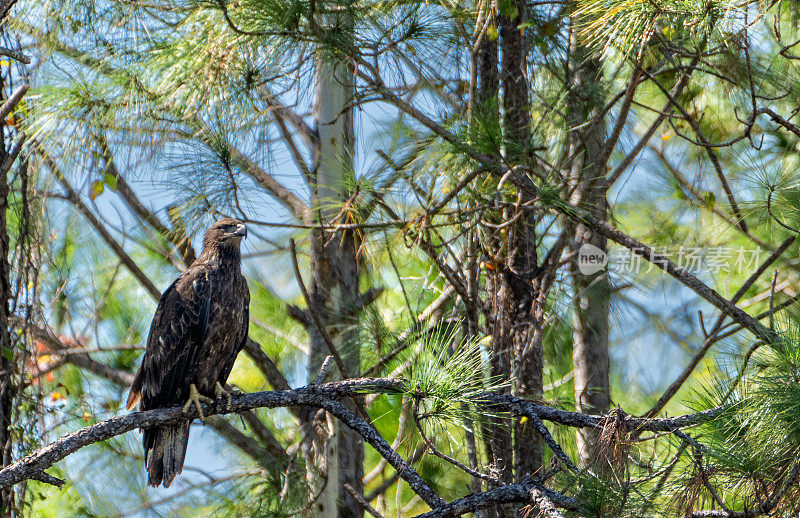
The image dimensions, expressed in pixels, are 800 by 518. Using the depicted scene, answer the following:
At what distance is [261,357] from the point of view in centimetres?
381

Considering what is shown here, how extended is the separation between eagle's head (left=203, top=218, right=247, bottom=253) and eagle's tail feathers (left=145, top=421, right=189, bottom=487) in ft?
2.11

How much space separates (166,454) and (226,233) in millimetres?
769

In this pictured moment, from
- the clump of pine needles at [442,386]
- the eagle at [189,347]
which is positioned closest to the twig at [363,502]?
the eagle at [189,347]

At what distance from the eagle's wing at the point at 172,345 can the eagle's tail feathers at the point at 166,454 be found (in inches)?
5.3

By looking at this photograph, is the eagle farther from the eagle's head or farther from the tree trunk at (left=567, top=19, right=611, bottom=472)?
the tree trunk at (left=567, top=19, right=611, bottom=472)

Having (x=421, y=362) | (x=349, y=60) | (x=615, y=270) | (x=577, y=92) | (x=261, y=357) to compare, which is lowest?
(x=421, y=362)

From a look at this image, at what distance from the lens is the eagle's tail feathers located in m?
2.46

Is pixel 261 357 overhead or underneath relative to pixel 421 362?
overhead

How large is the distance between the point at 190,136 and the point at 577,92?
1691 millimetres

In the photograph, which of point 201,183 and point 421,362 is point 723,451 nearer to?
point 421,362

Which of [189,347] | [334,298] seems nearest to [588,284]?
[334,298]

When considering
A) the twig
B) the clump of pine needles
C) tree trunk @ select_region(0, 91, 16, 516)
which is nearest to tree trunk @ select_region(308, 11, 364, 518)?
the twig

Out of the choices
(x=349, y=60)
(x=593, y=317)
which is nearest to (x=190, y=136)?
(x=349, y=60)

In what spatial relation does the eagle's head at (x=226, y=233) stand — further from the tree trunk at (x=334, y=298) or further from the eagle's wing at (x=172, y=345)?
the tree trunk at (x=334, y=298)
